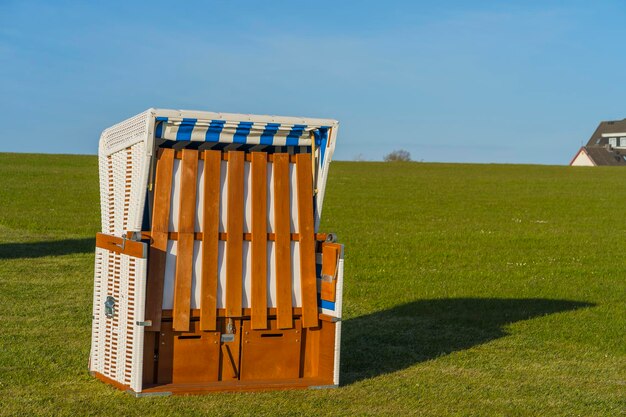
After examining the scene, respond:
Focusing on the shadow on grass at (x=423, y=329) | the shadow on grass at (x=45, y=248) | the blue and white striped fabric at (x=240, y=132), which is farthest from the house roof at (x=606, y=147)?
the blue and white striped fabric at (x=240, y=132)

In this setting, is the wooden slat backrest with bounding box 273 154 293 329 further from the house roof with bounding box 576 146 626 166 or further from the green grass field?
the house roof with bounding box 576 146 626 166

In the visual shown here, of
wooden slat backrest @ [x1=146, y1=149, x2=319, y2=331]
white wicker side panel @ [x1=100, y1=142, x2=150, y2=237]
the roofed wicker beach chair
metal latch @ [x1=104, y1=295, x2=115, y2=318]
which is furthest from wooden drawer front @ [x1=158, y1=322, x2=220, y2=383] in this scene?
white wicker side panel @ [x1=100, y1=142, x2=150, y2=237]

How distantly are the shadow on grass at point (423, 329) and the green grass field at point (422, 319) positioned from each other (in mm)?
25

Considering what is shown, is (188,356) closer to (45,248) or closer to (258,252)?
(258,252)

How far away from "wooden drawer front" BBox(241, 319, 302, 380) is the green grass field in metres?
0.36

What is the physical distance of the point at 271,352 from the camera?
8.55 m

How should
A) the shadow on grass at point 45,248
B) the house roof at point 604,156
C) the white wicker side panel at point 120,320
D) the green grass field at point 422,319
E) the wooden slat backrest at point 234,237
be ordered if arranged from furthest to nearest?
the house roof at point 604,156 → the shadow on grass at point 45,248 → the wooden slat backrest at point 234,237 → the green grass field at point 422,319 → the white wicker side panel at point 120,320

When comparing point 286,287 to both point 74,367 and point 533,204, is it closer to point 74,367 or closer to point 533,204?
point 74,367

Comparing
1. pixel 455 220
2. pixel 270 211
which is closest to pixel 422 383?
pixel 270 211

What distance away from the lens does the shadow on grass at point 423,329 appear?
32.4 feet

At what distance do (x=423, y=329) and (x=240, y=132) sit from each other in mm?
4535

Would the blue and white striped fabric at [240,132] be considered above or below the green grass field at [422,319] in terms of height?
above

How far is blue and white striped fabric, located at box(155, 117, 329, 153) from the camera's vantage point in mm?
8141

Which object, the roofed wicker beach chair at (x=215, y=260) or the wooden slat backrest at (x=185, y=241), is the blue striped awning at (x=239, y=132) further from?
the wooden slat backrest at (x=185, y=241)
